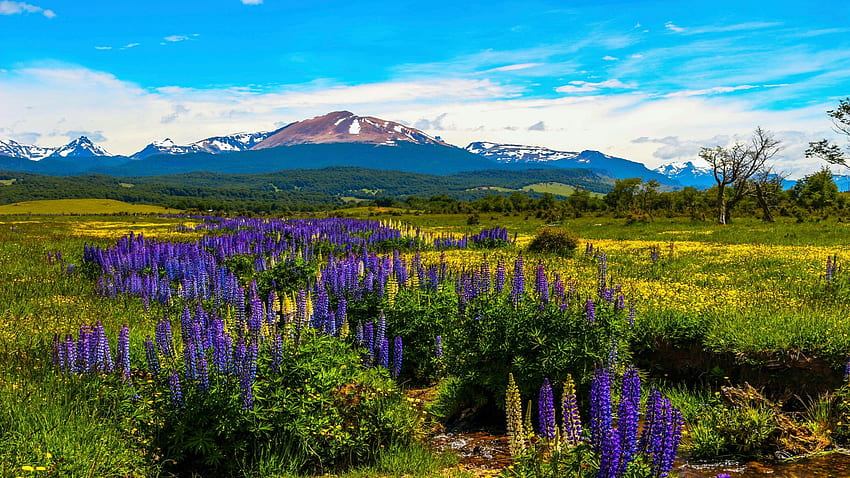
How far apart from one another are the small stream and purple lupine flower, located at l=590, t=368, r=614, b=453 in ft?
7.69

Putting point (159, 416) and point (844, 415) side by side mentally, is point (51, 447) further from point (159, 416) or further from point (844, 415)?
point (844, 415)

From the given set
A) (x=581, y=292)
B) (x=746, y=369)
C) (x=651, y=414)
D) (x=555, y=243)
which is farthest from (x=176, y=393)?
(x=555, y=243)

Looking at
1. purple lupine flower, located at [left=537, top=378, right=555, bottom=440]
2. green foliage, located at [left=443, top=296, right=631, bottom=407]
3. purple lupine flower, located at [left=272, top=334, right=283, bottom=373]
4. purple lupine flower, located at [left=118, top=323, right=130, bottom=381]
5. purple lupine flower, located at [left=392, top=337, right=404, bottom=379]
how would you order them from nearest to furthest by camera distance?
1. purple lupine flower, located at [left=537, top=378, right=555, bottom=440]
2. purple lupine flower, located at [left=272, top=334, right=283, bottom=373]
3. purple lupine flower, located at [left=118, top=323, right=130, bottom=381]
4. green foliage, located at [left=443, top=296, right=631, bottom=407]
5. purple lupine flower, located at [left=392, top=337, right=404, bottom=379]

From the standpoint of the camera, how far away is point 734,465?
6926 millimetres

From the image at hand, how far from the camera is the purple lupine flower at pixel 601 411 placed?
4742 millimetres

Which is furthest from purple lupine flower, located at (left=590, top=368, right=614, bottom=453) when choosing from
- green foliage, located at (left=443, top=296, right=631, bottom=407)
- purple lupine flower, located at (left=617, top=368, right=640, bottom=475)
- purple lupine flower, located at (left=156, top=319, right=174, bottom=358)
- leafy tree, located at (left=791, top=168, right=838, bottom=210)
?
leafy tree, located at (left=791, top=168, right=838, bottom=210)

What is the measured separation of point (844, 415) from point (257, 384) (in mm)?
8215

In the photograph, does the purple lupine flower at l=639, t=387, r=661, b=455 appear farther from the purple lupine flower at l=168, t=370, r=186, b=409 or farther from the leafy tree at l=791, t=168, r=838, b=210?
the leafy tree at l=791, t=168, r=838, b=210

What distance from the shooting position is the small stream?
6551 millimetres

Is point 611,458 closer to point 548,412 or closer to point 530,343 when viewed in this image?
point 548,412

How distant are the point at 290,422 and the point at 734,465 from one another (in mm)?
5765

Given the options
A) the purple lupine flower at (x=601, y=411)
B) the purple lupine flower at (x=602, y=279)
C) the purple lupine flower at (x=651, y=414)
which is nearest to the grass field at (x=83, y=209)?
the purple lupine flower at (x=602, y=279)

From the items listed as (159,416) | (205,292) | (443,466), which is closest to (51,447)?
(159,416)

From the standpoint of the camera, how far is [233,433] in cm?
650
